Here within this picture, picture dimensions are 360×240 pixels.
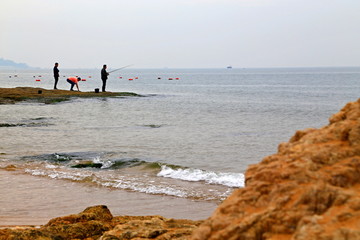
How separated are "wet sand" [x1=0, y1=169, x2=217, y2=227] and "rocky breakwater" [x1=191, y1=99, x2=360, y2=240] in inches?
232

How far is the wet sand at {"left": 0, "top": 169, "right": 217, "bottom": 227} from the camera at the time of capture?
9359mm

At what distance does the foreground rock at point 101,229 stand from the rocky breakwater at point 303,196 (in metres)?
1.41

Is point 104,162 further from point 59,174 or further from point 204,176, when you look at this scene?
point 204,176

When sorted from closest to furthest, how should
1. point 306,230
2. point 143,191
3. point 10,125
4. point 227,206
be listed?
point 306,230, point 227,206, point 143,191, point 10,125

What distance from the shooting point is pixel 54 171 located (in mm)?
13883

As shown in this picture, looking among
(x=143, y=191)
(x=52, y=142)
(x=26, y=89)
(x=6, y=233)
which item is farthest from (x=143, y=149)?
(x=26, y=89)

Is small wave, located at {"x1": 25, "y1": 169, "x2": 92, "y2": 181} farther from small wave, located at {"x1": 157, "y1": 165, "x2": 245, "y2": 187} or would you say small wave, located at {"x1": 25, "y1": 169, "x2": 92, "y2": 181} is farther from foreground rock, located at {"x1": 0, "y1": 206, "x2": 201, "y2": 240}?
foreground rock, located at {"x1": 0, "y1": 206, "x2": 201, "y2": 240}

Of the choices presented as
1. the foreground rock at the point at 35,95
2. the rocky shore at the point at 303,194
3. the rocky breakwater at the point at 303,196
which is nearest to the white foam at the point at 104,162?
the rocky shore at the point at 303,194

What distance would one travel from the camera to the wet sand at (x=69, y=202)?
30.7ft

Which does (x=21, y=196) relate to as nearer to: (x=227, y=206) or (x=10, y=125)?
(x=227, y=206)

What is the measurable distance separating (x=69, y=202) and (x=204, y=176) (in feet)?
14.0

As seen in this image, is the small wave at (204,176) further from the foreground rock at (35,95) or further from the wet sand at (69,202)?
the foreground rock at (35,95)

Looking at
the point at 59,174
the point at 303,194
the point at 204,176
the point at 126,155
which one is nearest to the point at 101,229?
the point at 303,194

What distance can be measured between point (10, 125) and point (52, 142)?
514 centimetres
